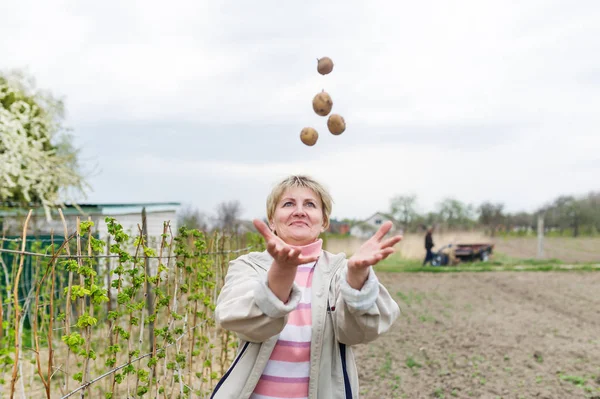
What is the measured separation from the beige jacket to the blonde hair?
0.61 feet

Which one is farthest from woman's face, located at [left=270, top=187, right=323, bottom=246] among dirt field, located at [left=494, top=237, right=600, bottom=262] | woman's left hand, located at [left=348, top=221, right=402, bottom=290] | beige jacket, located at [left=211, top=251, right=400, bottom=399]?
dirt field, located at [left=494, top=237, right=600, bottom=262]

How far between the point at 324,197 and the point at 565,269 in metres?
17.9

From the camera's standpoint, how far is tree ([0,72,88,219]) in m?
10.1

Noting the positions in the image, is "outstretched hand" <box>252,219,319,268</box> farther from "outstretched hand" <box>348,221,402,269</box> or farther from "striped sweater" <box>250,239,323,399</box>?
"striped sweater" <box>250,239,323,399</box>

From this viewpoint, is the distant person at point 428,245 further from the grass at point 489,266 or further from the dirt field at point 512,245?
the dirt field at point 512,245

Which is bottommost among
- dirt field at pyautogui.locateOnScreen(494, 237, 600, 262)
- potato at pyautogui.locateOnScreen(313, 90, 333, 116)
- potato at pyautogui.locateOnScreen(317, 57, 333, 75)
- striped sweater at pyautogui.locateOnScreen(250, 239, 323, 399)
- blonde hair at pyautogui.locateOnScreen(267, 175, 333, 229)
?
dirt field at pyautogui.locateOnScreen(494, 237, 600, 262)

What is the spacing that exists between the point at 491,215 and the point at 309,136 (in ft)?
108

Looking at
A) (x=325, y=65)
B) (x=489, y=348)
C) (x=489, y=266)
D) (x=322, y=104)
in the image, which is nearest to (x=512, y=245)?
(x=489, y=266)

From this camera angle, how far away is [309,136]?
2816 mm

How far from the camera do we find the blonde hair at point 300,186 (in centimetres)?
177

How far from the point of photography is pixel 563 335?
7117mm

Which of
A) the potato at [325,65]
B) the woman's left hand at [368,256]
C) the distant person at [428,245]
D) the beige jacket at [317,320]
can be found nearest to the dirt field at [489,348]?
the potato at [325,65]

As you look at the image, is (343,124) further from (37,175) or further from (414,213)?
(414,213)

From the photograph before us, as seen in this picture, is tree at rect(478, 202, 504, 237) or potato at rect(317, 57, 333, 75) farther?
tree at rect(478, 202, 504, 237)
